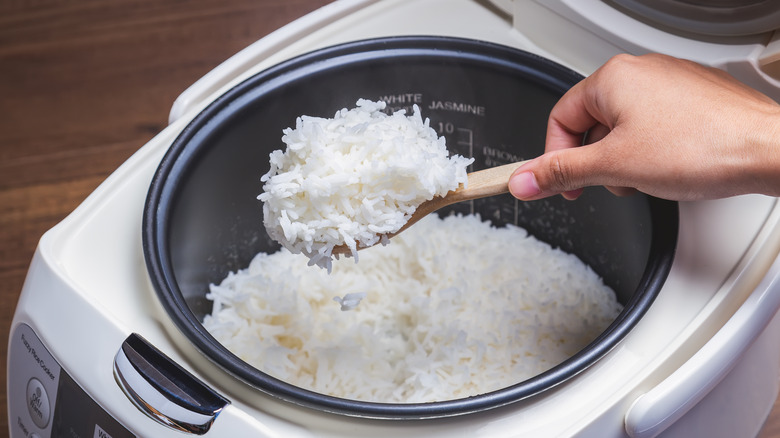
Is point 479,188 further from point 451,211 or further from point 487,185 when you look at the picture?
point 451,211

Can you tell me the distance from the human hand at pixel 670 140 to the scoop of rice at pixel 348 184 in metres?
0.11

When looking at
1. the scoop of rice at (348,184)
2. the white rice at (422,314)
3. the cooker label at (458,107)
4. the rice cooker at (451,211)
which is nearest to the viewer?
the rice cooker at (451,211)

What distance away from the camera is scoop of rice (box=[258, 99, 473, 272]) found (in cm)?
87

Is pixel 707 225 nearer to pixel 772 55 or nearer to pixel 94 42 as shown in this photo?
pixel 772 55

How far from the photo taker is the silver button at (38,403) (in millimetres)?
873

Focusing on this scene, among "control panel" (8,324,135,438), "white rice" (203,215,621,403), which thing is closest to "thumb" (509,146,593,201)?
"white rice" (203,215,621,403)

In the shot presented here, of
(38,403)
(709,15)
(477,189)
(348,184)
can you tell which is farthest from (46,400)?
(709,15)

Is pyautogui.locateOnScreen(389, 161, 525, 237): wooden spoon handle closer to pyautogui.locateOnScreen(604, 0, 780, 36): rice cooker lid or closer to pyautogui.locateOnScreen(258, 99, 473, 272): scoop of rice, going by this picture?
pyautogui.locateOnScreen(258, 99, 473, 272): scoop of rice

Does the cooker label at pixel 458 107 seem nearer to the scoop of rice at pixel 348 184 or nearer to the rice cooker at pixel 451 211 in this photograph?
the rice cooker at pixel 451 211

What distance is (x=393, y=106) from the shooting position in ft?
3.77

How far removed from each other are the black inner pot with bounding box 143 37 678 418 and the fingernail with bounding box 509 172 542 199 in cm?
15

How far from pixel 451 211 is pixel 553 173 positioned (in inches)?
17.1

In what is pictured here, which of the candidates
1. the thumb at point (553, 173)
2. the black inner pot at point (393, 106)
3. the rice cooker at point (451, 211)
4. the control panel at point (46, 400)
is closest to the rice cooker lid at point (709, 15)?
the rice cooker at point (451, 211)

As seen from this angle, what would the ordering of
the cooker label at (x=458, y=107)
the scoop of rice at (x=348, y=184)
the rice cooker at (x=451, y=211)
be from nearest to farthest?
1. the rice cooker at (x=451, y=211)
2. the scoop of rice at (x=348, y=184)
3. the cooker label at (x=458, y=107)
